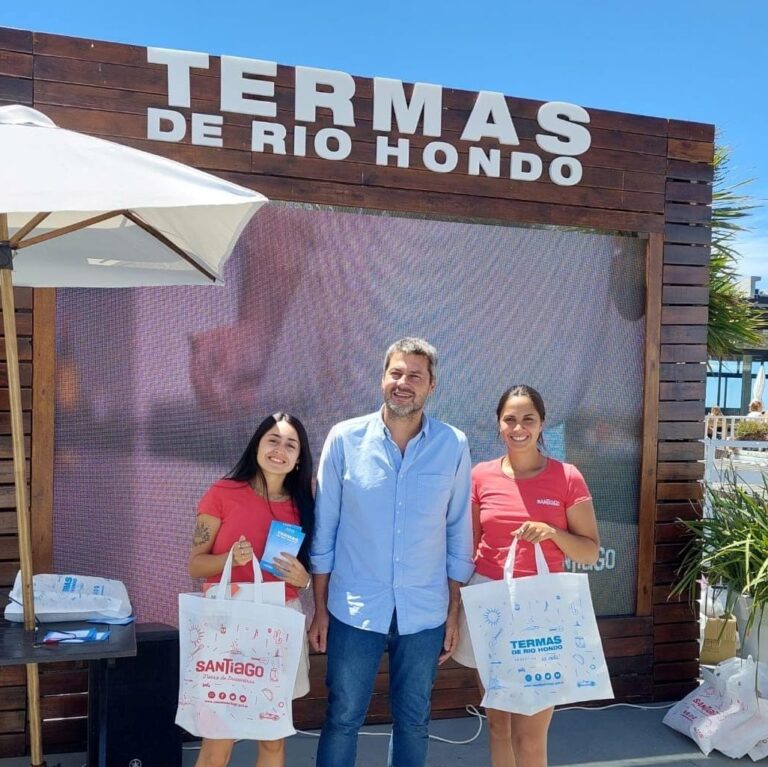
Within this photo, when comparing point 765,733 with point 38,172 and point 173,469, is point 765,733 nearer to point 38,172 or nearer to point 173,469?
point 173,469

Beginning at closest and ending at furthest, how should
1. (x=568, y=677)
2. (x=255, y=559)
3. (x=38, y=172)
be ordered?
(x=38, y=172), (x=255, y=559), (x=568, y=677)

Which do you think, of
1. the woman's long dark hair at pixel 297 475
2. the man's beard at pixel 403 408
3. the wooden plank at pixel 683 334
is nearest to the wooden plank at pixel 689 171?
the wooden plank at pixel 683 334

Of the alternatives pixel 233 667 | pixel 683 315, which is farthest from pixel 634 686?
pixel 233 667

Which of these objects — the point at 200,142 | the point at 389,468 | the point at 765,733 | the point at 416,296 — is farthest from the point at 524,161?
the point at 765,733

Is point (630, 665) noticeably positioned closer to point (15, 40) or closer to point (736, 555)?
point (736, 555)

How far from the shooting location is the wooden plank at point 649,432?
4453 millimetres

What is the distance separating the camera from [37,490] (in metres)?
3.67

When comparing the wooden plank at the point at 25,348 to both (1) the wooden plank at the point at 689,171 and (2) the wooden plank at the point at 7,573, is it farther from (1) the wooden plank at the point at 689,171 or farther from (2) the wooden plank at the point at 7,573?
(1) the wooden plank at the point at 689,171

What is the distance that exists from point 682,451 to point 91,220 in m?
3.28

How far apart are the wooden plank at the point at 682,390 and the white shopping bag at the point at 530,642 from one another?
6.57ft

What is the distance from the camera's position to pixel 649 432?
14.6 feet

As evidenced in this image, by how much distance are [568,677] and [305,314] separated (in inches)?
81.6

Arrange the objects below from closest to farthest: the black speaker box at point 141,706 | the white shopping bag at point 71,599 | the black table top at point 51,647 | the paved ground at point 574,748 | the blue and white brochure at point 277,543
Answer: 1. the black table top at point 51,647
2. the blue and white brochure at point 277,543
3. the white shopping bag at point 71,599
4. the black speaker box at point 141,706
5. the paved ground at point 574,748

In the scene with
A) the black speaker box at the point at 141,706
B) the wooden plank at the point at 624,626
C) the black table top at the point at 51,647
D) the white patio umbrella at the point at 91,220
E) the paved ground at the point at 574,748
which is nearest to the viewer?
the white patio umbrella at the point at 91,220
